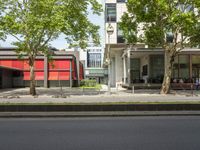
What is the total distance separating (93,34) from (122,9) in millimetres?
22152

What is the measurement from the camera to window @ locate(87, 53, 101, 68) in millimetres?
142750

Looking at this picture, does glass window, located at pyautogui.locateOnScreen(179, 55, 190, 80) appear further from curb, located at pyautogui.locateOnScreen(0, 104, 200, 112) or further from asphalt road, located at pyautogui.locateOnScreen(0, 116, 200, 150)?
asphalt road, located at pyautogui.locateOnScreen(0, 116, 200, 150)

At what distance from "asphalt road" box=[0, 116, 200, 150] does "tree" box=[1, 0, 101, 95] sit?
18.6 meters

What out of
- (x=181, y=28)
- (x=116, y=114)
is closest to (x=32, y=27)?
(x=181, y=28)

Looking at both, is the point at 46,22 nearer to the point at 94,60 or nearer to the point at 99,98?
the point at 99,98

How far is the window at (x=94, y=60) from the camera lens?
143m

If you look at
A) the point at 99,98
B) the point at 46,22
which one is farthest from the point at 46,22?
the point at 99,98

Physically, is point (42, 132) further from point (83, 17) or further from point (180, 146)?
point (83, 17)

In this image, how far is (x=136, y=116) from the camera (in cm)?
1584

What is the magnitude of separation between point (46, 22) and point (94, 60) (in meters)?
115

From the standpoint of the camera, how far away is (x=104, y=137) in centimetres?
976

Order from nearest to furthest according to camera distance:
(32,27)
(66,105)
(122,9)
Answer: (66,105), (32,27), (122,9)

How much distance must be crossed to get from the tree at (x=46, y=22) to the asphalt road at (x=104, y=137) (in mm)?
18648

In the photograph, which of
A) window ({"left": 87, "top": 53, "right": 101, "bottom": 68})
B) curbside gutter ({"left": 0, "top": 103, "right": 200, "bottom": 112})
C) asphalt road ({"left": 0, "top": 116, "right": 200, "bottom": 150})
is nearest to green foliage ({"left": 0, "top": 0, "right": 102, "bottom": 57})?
curbside gutter ({"left": 0, "top": 103, "right": 200, "bottom": 112})
